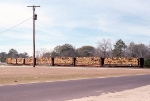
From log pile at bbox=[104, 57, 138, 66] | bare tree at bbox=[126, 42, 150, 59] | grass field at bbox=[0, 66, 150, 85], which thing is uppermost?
bare tree at bbox=[126, 42, 150, 59]

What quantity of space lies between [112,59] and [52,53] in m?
93.8

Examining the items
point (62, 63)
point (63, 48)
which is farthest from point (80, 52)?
point (62, 63)

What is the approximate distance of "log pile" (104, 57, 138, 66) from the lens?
7056 centimetres

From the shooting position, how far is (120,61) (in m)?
73.2

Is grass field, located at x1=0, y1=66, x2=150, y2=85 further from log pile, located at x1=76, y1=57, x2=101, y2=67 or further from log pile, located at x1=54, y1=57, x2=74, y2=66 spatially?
log pile, located at x1=54, y1=57, x2=74, y2=66

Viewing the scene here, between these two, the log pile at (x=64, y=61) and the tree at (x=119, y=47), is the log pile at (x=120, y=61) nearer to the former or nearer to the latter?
the log pile at (x=64, y=61)

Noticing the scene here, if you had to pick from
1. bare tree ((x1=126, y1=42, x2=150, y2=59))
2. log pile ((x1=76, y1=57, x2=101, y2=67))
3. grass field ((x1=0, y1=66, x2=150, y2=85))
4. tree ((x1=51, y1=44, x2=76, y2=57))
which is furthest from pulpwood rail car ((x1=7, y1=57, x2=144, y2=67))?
tree ((x1=51, y1=44, x2=76, y2=57))

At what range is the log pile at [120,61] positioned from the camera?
70562 millimetres

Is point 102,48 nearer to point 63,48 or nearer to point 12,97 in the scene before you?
point 63,48

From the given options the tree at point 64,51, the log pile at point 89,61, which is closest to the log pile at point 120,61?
the log pile at point 89,61

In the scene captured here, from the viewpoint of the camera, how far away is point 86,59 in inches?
3103

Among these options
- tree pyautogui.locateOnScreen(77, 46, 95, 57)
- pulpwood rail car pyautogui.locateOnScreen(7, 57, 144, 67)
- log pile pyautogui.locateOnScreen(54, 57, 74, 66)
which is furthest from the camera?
tree pyautogui.locateOnScreen(77, 46, 95, 57)

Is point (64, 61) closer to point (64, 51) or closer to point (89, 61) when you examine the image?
point (89, 61)

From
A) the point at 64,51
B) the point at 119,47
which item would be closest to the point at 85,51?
the point at 64,51
